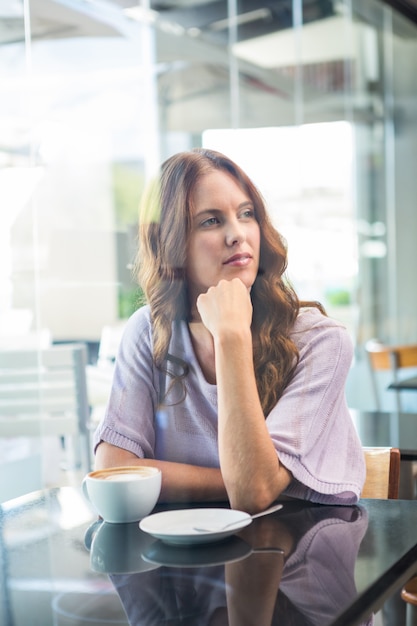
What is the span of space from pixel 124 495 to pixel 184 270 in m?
0.42

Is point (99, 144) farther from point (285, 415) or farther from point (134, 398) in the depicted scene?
point (285, 415)

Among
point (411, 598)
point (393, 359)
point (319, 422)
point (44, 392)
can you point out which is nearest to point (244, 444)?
point (319, 422)

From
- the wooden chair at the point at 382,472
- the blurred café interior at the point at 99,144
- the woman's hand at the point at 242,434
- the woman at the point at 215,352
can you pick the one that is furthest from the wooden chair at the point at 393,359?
the woman's hand at the point at 242,434

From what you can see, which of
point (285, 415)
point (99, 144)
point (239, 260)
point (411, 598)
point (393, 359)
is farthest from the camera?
point (393, 359)

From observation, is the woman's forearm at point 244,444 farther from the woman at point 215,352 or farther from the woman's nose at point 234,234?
the woman's nose at point 234,234

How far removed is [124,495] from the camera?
1043 millimetres

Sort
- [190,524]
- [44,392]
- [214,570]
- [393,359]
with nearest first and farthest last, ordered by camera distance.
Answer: [214,570]
[190,524]
[44,392]
[393,359]

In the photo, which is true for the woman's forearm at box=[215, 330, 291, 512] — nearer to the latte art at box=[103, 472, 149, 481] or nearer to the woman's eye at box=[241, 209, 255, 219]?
the latte art at box=[103, 472, 149, 481]

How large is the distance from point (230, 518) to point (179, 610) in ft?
0.76

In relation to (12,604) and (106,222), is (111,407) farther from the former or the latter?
(106,222)

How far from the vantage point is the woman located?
1194mm

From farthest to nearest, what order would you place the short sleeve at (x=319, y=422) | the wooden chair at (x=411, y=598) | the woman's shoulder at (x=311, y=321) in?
the wooden chair at (x=411, y=598) → the woman's shoulder at (x=311, y=321) → the short sleeve at (x=319, y=422)

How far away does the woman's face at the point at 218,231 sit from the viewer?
1.30m

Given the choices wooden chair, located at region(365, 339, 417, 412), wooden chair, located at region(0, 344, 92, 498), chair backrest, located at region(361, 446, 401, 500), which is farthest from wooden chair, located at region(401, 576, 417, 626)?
wooden chair, located at region(365, 339, 417, 412)
